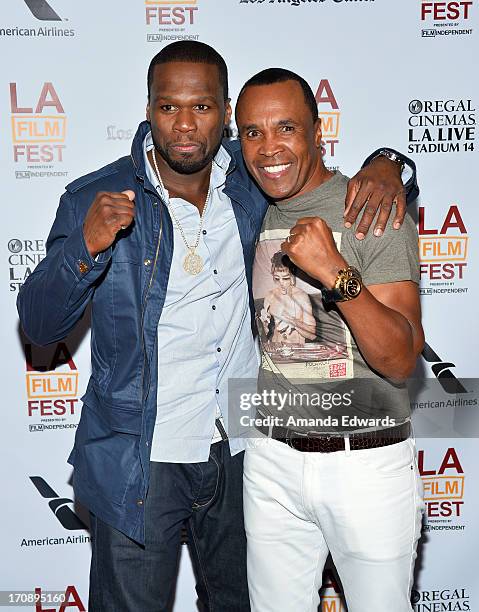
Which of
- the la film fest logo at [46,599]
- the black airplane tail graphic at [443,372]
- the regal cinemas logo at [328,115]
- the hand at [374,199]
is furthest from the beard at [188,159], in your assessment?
the la film fest logo at [46,599]

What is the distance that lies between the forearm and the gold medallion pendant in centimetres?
45

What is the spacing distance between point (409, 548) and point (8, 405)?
53.8 inches

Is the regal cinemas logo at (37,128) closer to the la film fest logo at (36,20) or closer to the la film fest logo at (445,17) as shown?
the la film fest logo at (36,20)

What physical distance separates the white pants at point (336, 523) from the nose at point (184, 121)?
71cm

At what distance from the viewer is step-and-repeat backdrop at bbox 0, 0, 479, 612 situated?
2266 mm

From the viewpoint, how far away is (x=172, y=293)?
68.4 inches

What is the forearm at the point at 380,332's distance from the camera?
1390 millimetres

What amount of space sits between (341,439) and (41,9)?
1.53m

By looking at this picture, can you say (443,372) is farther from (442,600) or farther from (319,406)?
(319,406)

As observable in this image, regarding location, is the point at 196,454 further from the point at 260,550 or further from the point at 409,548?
the point at 409,548

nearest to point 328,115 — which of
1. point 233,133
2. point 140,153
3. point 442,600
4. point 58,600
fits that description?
point 233,133

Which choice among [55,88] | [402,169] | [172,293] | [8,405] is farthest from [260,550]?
[55,88]

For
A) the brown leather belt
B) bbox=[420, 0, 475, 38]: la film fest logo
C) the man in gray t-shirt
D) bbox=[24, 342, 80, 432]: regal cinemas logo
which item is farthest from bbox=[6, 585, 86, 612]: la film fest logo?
bbox=[420, 0, 475, 38]: la film fest logo

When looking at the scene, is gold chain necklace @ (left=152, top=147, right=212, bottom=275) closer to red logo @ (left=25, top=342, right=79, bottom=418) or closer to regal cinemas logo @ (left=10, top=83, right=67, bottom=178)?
regal cinemas logo @ (left=10, top=83, right=67, bottom=178)
